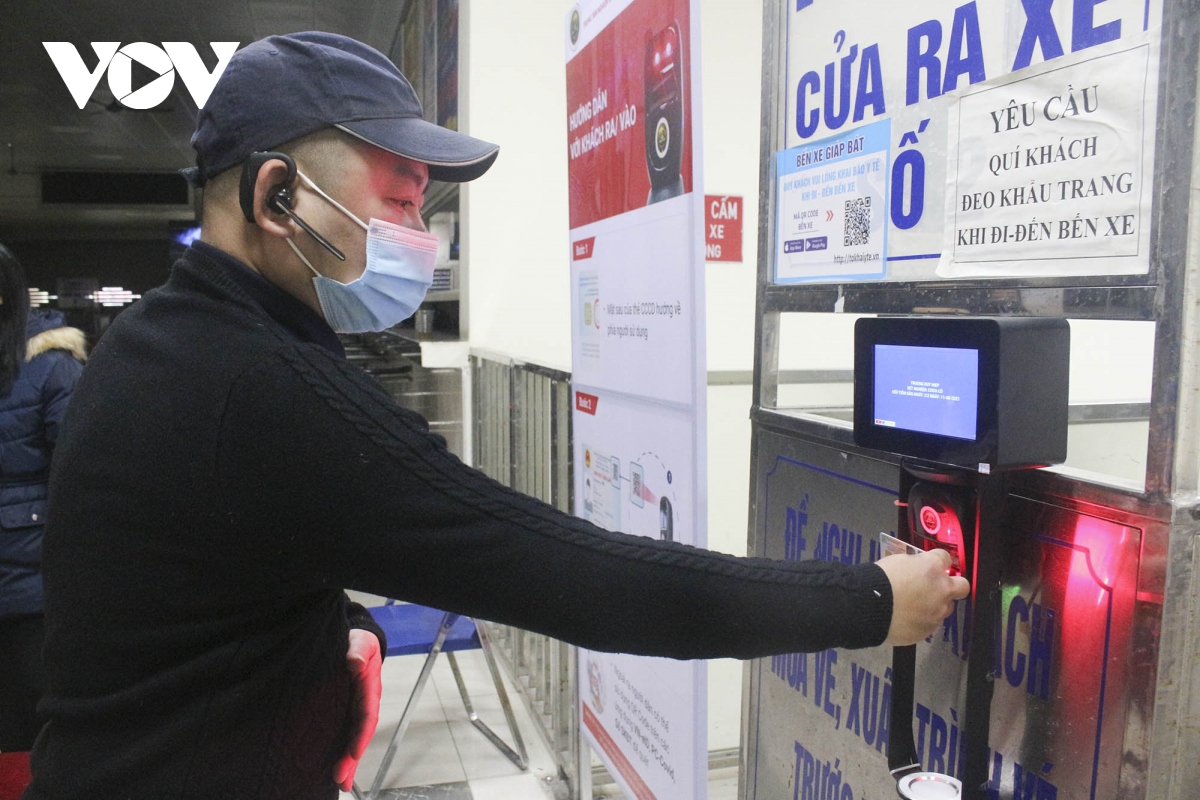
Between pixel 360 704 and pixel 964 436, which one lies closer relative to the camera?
pixel 964 436

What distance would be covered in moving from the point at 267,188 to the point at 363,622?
0.63 meters

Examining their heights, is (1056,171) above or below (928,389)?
above

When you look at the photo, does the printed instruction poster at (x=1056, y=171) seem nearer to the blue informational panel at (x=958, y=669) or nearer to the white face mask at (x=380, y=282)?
the blue informational panel at (x=958, y=669)

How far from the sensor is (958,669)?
3.61 feet

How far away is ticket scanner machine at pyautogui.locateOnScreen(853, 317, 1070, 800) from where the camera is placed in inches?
35.6

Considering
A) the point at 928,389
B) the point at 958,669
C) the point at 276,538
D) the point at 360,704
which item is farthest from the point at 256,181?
the point at 958,669

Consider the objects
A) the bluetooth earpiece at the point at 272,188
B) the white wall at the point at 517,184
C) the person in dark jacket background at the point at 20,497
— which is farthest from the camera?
the white wall at the point at 517,184

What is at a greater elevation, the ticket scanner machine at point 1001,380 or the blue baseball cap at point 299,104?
the blue baseball cap at point 299,104

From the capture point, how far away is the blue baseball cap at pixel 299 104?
3.32 feet

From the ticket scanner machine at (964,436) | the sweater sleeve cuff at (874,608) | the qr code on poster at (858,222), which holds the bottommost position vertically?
the sweater sleeve cuff at (874,608)

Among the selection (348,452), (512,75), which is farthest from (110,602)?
(512,75)

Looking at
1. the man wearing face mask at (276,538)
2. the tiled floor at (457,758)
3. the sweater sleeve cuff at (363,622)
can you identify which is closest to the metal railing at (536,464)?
the tiled floor at (457,758)

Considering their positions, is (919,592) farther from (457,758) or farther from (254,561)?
(457,758)

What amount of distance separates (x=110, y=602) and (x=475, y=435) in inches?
130
